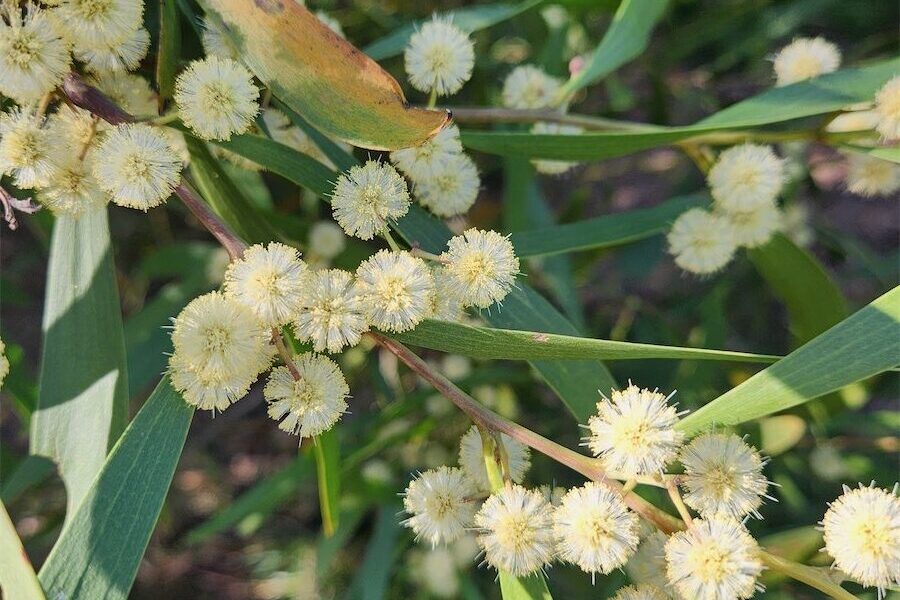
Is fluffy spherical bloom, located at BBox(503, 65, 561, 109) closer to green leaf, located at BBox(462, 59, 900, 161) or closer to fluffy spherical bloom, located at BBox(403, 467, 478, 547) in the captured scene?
green leaf, located at BBox(462, 59, 900, 161)

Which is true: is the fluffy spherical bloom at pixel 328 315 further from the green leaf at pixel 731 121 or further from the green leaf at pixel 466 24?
the green leaf at pixel 466 24

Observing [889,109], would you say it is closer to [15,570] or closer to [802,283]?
[802,283]

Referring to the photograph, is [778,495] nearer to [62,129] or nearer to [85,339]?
[85,339]

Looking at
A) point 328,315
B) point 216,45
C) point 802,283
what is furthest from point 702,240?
point 216,45

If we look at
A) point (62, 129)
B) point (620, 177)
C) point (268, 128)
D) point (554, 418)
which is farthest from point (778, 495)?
point (62, 129)

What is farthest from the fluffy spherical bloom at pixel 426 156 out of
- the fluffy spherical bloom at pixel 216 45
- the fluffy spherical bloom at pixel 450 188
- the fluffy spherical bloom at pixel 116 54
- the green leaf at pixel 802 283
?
the green leaf at pixel 802 283

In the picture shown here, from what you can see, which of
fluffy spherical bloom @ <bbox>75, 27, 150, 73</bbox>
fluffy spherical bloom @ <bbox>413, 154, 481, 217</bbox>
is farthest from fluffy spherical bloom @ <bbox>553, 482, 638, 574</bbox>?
fluffy spherical bloom @ <bbox>75, 27, 150, 73</bbox>
